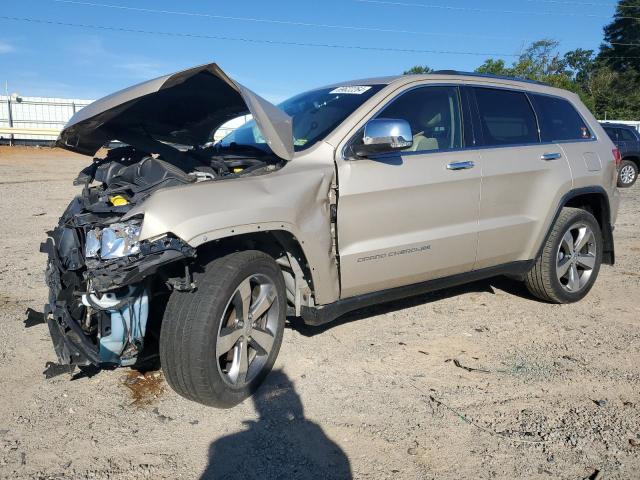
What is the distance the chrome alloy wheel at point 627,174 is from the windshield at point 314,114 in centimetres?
1493

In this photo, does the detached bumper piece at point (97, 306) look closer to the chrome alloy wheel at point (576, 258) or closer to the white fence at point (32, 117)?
the chrome alloy wheel at point (576, 258)

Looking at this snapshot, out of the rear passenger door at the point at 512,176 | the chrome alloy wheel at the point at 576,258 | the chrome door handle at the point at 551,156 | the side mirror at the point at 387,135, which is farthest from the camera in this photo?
the chrome alloy wheel at the point at 576,258

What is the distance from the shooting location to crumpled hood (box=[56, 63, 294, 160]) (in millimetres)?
3371

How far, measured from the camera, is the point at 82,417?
325cm

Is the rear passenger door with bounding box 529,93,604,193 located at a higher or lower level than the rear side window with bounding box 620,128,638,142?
lower

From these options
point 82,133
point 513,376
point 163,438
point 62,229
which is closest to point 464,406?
point 513,376

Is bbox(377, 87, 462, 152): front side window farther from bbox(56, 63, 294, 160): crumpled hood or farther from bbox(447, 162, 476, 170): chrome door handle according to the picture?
bbox(56, 63, 294, 160): crumpled hood

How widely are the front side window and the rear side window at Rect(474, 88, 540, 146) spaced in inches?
11.5

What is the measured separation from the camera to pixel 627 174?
16.8 m

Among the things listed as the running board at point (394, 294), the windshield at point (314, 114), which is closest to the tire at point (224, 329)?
the running board at point (394, 294)

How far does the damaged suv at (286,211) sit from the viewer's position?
10.2 feet

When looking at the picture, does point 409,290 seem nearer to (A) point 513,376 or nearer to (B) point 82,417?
(A) point 513,376

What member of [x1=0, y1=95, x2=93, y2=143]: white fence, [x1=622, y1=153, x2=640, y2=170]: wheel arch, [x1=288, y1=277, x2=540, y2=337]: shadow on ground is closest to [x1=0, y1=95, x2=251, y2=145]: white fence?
[x1=0, y1=95, x2=93, y2=143]: white fence

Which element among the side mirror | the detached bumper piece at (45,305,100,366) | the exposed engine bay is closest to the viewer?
the exposed engine bay
